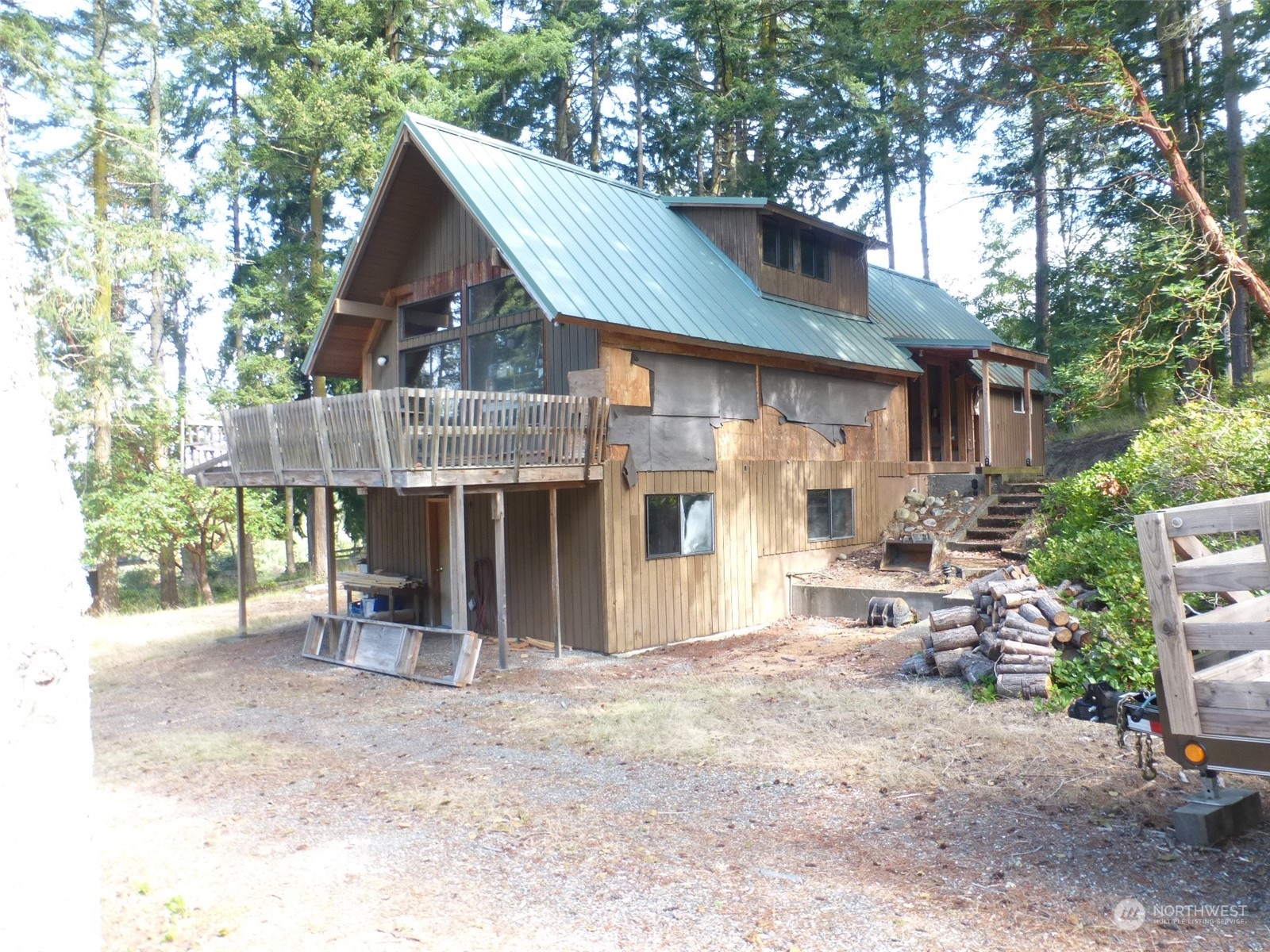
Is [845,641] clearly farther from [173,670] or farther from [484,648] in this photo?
[173,670]

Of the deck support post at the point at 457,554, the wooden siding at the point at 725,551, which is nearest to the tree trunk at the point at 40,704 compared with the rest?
the deck support post at the point at 457,554

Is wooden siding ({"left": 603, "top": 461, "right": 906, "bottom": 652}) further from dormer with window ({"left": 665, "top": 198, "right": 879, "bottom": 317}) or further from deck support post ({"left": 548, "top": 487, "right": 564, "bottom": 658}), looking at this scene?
dormer with window ({"left": 665, "top": 198, "right": 879, "bottom": 317})

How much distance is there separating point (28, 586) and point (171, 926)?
2392 mm

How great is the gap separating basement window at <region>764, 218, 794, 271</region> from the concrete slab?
12.1 m

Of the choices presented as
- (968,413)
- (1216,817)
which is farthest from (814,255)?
(1216,817)

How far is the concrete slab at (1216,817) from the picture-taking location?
15.7 ft

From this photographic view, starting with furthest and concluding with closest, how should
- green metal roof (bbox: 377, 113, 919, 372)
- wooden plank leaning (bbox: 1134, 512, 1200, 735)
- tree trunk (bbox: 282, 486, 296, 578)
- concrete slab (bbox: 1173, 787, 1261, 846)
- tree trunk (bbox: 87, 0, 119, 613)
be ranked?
tree trunk (bbox: 282, 486, 296, 578)
tree trunk (bbox: 87, 0, 119, 613)
green metal roof (bbox: 377, 113, 919, 372)
concrete slab (bbox: 1173, 787, 1261, 846)
wooden plank leaning (bbox: 1134, 512, 1200, 735)

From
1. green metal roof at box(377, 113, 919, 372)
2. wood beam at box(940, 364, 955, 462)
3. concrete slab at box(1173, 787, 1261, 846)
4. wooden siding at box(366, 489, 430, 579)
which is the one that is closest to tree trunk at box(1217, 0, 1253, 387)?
wood beam at box(940, 364, 955, 462)

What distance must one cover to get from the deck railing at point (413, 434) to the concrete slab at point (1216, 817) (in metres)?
7.54

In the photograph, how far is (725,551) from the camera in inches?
537

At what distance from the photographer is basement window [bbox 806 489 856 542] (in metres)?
15.4

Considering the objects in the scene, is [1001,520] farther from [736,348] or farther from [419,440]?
[419,440]

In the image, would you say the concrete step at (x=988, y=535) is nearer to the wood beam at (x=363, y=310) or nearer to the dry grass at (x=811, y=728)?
the dry grass at (x=811, y=728)

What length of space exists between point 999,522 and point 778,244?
21.0ft
